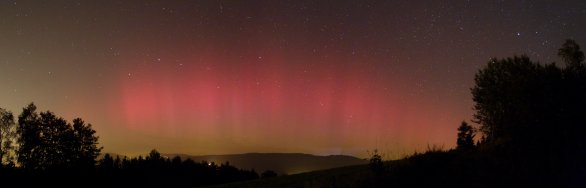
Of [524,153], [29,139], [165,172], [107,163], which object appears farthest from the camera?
[165,172]

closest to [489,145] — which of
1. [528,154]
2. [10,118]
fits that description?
[528,154]

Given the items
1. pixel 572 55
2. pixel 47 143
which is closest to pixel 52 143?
pixel 47 143

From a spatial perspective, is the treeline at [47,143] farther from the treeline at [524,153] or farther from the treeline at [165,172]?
the treeline at [524,153]

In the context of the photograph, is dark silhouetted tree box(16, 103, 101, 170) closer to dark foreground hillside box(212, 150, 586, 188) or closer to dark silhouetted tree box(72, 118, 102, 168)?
dark silhouetted tree box(72, 118, 102, 168)

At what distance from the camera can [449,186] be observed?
1450 cm

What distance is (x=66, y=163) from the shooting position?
7519 centimetres

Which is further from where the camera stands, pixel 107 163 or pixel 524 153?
pixel 107 163

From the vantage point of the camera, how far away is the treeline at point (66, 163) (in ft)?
221

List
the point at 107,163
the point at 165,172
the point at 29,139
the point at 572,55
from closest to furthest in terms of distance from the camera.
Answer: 1. the point at 572,55
2. the point at 29,139
3. the point at 107,163
4. the point at 165,172

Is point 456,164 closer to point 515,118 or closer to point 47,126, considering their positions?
point 515,118

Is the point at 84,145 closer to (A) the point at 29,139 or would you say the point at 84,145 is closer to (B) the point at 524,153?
(A) the point at 29,139

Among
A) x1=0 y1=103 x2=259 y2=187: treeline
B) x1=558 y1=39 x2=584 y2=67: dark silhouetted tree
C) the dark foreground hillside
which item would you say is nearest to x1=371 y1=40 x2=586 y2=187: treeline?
the dark foreground hillside

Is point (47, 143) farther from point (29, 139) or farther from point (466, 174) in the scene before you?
point (466, 174)

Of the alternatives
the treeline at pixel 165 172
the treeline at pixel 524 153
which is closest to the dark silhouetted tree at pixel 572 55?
the treeline at pixel 524 153
